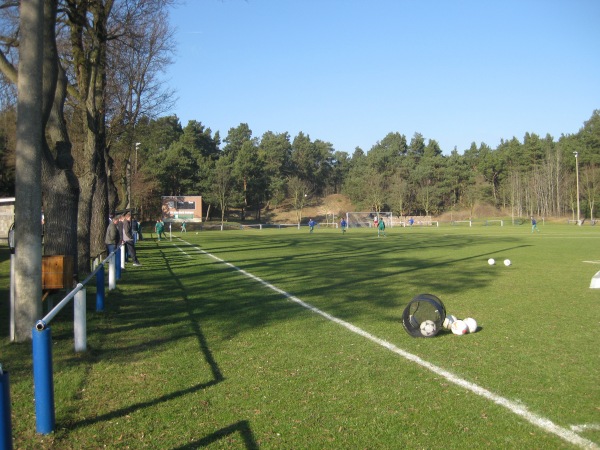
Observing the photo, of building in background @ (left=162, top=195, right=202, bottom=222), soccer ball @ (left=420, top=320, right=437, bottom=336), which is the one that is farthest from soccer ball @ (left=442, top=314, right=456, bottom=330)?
building in background @ (left=162, top=195, right=202, bottom=222)

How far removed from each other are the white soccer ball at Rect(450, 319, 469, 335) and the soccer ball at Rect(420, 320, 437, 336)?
15.6 inches

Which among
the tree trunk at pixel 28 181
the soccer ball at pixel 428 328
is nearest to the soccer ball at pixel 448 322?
the soccer ball at pixel 428 328

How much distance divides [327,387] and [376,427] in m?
1.09

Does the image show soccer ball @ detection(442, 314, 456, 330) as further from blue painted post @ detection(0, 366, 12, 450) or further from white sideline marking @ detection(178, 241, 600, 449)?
blue painted post @ detection(0, 366, 12, 450)

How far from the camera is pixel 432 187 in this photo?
311ft

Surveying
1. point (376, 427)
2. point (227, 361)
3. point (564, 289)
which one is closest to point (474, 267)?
point (564, 289)

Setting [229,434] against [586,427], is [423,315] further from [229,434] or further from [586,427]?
[229,434]

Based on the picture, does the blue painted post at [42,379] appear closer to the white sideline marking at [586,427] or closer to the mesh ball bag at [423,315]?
the white sideline marking at [586,427]

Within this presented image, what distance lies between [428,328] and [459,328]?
54 cm

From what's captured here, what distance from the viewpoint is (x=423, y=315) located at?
7645 mm

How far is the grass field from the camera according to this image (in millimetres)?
4133

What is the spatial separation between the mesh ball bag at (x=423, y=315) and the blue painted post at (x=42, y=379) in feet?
16.2

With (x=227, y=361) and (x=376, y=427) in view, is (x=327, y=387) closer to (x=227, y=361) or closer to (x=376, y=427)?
(x=376, y=427)

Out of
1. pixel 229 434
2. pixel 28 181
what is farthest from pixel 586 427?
pixel 28 181
